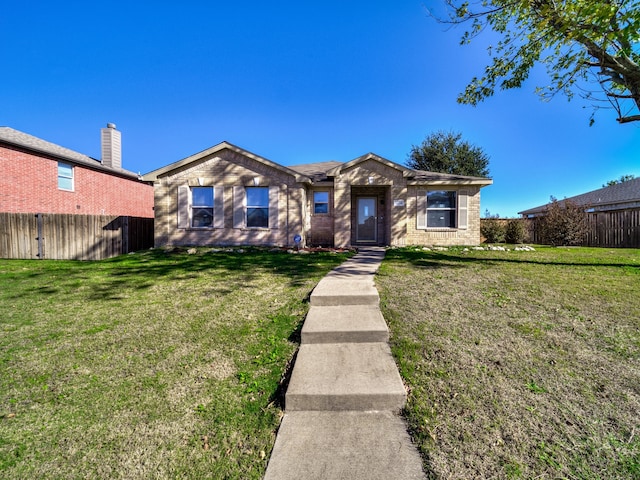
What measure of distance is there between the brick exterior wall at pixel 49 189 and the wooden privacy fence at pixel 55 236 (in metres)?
3.53

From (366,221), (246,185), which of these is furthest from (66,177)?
(366,221)

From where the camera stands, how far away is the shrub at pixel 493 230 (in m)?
15.8

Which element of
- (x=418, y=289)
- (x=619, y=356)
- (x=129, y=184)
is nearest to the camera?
(x=619, y=356)

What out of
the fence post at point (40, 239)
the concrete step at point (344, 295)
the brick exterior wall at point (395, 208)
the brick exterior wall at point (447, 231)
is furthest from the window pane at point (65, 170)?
the brick exterior wall at point (447, 231)

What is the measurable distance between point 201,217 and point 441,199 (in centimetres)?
1075

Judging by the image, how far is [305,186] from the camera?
42.1 ft

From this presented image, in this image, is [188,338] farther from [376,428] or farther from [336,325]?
[376,428]

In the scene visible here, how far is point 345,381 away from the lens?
268 centimetres

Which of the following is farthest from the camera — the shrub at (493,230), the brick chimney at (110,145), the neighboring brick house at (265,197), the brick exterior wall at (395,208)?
the brick chimney at (110,145)

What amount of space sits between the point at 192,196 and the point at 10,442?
36.7 ft

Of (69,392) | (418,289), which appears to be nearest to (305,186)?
(418,289)

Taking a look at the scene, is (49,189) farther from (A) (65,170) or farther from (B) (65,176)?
(A) (65,170)

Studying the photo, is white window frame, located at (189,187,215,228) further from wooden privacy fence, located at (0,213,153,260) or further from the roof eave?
wooden privacy fence, located at (0,213,153,260)

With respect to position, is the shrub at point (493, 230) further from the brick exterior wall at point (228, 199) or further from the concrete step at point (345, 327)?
the concrete step at point (345, 327)
